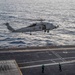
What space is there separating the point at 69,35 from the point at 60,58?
65130mm

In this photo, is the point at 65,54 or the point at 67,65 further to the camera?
the point at 65,54

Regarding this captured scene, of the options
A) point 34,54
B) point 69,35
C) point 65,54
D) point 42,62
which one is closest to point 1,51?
point 34,54

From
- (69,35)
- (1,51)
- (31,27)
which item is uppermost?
(31,27)

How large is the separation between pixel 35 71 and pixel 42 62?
5.91 meters

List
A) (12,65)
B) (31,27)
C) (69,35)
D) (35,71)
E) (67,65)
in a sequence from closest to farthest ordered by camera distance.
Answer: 1. (12,65)
2. (35,71)
3. (67,65)
4. (31,27)
5. (69,35)

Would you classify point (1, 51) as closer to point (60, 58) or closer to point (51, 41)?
point (60, 58)

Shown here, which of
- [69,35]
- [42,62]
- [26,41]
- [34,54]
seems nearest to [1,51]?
[34,54]

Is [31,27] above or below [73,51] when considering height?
above

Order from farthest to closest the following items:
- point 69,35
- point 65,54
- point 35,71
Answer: point 69,35, point 65,54, point 35,71

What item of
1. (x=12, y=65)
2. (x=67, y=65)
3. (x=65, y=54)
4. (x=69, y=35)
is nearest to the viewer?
(x=12, y=65)

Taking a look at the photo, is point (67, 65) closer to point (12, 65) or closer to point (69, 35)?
point (12, 65)

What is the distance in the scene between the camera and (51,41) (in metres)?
99.8

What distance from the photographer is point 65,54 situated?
186ft

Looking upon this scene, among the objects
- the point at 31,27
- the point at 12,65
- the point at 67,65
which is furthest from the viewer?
the point at 31,27
